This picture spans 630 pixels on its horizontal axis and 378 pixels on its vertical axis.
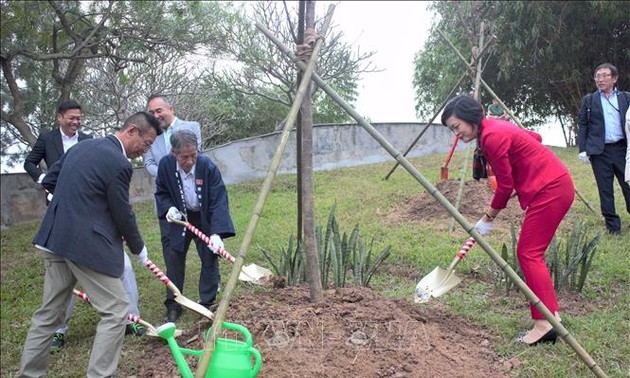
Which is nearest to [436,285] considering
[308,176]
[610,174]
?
[308,176]

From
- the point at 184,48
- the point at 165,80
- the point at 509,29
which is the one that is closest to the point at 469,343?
the point at 184,48

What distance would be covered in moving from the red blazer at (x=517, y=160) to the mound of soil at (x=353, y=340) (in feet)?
3.06

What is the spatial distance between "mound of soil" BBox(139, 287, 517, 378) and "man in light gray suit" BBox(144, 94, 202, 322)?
83cm

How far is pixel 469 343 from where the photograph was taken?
3752 millimetres

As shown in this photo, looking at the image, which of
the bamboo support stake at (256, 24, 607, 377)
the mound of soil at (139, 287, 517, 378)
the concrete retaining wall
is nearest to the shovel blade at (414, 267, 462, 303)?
the mound of soil at (139, 287, 517, 378)

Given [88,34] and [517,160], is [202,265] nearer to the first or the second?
[517,160]

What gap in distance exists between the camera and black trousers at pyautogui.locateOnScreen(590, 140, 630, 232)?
236 inches

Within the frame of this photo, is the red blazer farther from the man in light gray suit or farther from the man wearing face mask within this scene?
the man wearing face mask

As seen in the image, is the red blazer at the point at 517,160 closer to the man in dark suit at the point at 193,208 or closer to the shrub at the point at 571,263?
the shrub at the point at 571,263

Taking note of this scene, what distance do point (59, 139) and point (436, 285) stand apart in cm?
312

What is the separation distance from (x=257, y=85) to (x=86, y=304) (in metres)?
8.29

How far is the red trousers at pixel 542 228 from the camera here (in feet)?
11.8

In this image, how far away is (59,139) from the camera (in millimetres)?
4930

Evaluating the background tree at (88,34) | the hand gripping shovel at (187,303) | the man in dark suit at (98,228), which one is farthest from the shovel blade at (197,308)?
the background tree at (88,34)
